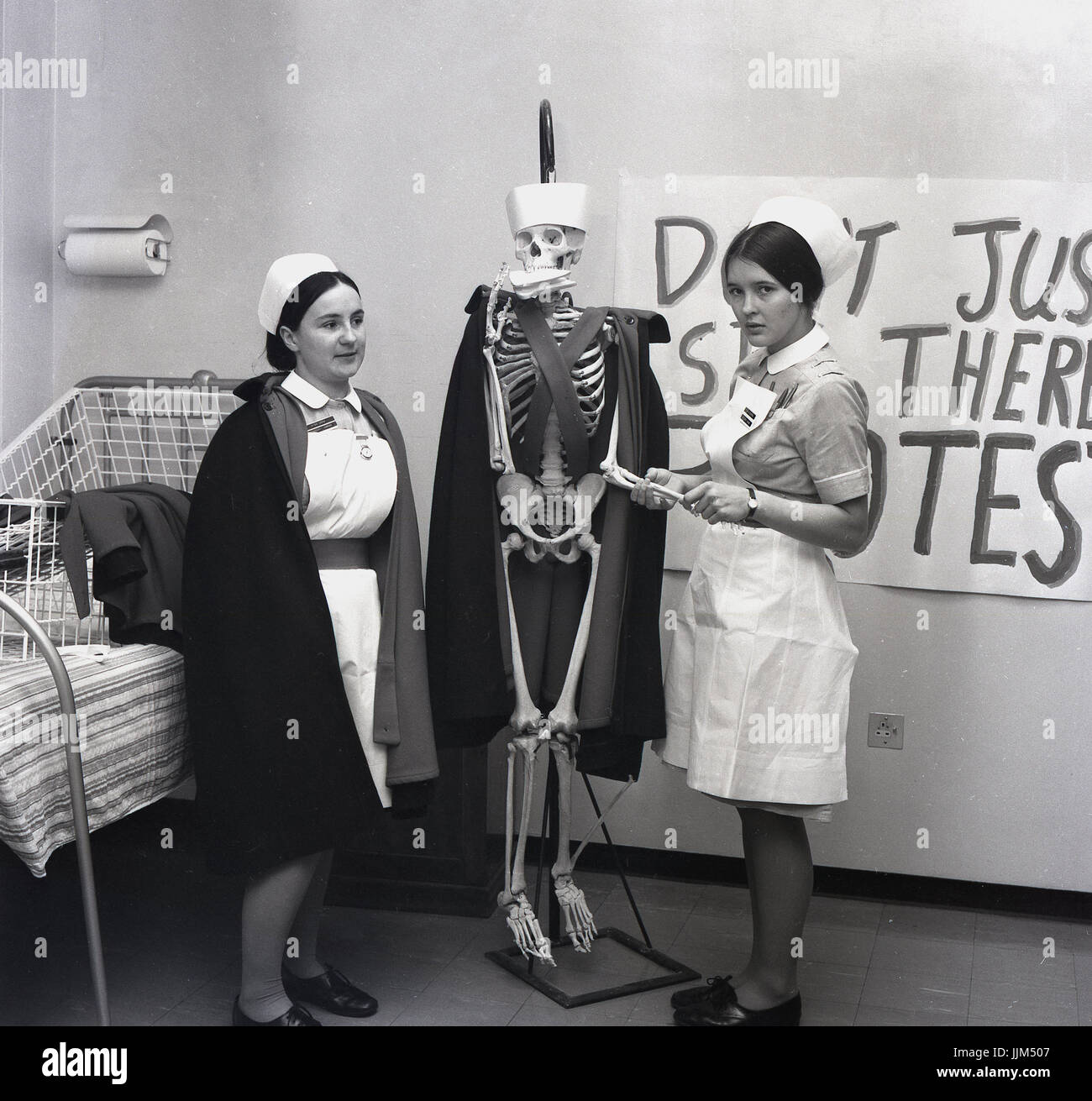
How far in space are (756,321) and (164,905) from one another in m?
2.16

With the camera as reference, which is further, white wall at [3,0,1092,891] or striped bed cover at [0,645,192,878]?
white wall at [3,0,1092,891]

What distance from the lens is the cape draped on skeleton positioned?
266cm

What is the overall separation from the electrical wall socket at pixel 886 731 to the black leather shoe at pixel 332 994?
155 centimetres

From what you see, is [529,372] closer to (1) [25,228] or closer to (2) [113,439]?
(2) [113,439]

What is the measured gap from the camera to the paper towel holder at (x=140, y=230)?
375cm

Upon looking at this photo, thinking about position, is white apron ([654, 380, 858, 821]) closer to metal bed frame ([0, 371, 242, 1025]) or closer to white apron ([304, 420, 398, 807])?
white apron ([304, 420, 398, 807])

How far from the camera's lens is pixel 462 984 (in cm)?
286

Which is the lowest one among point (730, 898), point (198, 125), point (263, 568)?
point (730, 898)

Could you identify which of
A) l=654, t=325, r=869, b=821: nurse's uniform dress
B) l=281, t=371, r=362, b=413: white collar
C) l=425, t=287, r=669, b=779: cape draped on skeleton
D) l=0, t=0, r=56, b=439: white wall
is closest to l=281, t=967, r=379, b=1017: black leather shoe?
l=425, t=287, r=669, b=779: cape draped on skeleton

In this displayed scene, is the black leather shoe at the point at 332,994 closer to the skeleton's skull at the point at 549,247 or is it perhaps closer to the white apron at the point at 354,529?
the white apron at the point at 354,529

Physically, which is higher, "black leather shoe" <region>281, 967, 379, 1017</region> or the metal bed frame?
the metal bed frame

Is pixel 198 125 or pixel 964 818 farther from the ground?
pixel 198 125
